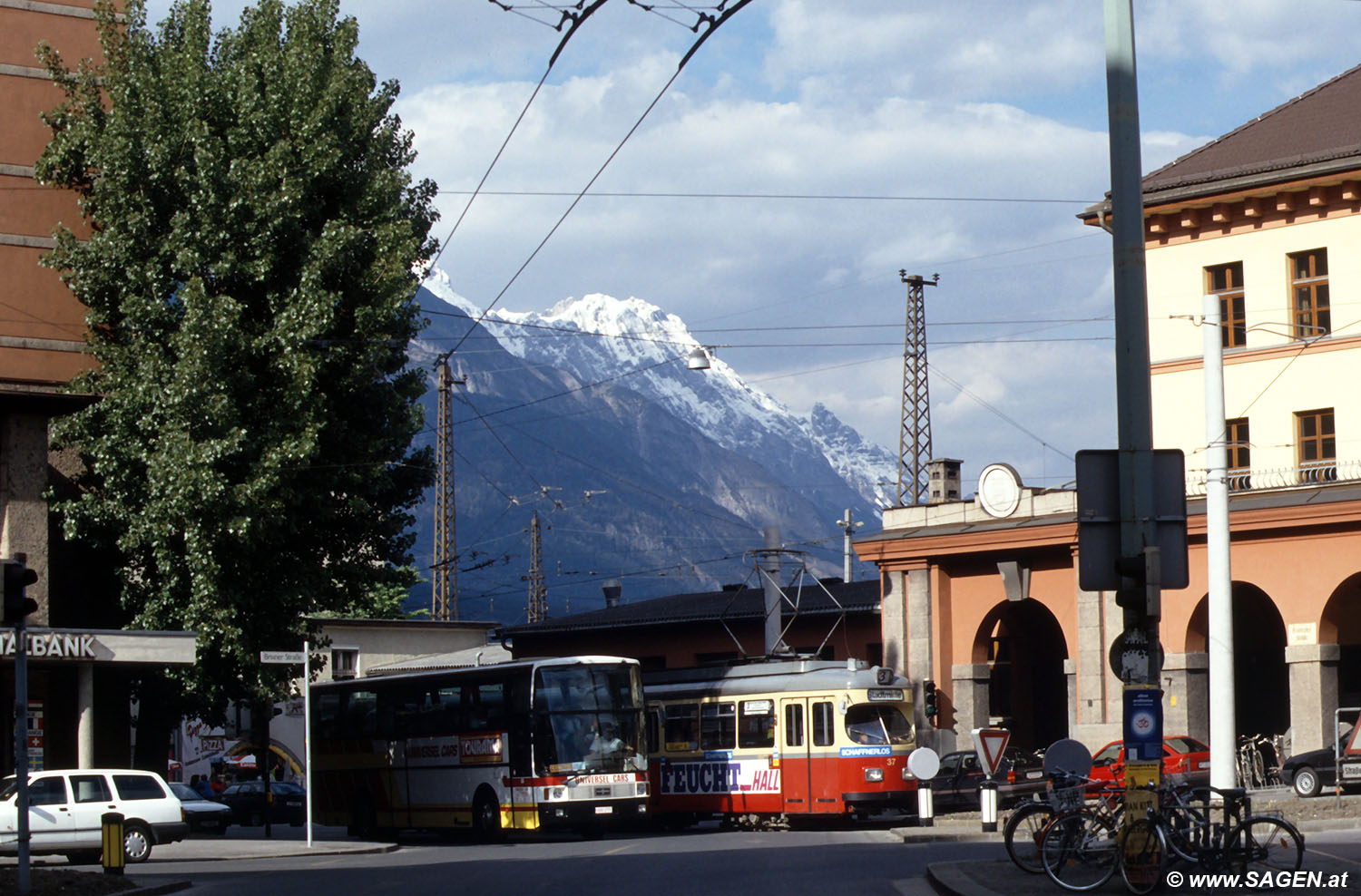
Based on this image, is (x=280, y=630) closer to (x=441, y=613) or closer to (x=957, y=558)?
(x=957, y=558)

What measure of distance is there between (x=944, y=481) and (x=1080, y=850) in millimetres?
31322

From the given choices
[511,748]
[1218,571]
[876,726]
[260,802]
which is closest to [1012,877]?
[1218,571]

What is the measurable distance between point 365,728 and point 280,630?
19.8 feet

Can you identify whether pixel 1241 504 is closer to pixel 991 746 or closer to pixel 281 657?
pixel 991 746

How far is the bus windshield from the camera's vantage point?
97.9ft

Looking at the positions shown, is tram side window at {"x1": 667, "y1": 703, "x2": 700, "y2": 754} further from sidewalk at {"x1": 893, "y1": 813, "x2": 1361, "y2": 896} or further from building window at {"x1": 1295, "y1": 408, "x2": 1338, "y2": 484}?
building window at {"x1": 1295, "y1": 408, "x2": 1338, "y2": 484}

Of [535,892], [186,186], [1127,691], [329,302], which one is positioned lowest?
[535,892]

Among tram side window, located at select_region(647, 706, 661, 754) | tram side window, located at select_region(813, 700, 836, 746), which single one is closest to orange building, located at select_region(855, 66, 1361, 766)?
tram side window, located at select_region(813, 700, 836, 746)

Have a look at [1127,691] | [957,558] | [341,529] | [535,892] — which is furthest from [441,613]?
[1127,691]

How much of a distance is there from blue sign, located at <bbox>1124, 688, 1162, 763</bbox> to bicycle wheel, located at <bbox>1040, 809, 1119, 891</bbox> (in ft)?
4.14

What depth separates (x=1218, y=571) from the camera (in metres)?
22.9

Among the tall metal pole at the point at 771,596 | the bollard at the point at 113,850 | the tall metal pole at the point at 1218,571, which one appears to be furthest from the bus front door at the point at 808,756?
the bollard at the point at 113,850

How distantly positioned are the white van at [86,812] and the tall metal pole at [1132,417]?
16.7 metres

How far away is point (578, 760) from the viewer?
29953 millimetres
